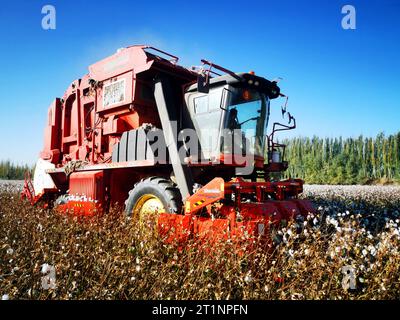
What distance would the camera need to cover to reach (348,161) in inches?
1772

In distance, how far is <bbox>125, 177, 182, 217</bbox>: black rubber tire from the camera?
513 cm

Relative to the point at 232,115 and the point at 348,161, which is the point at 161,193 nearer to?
the point at 232,115

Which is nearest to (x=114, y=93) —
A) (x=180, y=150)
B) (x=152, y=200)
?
(x=180, y=150)

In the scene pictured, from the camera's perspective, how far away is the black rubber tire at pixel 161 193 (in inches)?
202

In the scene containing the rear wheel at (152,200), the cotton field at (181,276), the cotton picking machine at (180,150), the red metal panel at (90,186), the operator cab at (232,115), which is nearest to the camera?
the cotton field at (181,276)

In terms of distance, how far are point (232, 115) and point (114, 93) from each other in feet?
10.3

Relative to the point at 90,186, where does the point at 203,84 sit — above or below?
above

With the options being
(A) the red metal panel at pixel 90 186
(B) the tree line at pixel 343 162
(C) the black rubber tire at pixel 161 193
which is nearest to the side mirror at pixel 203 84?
(C) the black rubber tire at pixel 161 193

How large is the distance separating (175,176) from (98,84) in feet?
12.6

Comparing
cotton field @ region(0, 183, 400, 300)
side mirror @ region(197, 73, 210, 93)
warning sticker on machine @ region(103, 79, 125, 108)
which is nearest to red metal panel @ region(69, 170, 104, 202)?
warning sticker on machine @ region(103, 79, 125, 108)

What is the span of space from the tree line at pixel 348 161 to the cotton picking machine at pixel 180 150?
1539 inches

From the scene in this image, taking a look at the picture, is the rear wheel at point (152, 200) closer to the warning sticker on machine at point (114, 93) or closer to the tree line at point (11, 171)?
the warning sticker on machine at point (114, 93)

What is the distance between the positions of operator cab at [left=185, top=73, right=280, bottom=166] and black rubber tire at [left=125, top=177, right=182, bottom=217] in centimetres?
80

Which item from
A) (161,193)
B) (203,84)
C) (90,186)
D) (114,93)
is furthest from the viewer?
(114,93)
